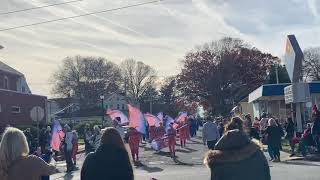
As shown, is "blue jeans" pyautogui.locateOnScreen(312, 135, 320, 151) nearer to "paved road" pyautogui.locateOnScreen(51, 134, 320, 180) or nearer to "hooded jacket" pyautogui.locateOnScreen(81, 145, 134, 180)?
"paved road" pyautogui.locateOnScreen(51, 134, 320, 180)

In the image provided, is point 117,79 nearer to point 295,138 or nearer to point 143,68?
point 143,68

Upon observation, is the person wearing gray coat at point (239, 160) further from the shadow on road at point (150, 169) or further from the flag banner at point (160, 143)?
the flag banner at point (160, 143)

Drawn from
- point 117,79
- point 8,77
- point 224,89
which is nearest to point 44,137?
point 8,77

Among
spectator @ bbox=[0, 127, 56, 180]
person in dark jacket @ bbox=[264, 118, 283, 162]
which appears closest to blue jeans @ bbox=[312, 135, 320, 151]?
person in dark jacket @ bbox=[264, 118, 283, 162]

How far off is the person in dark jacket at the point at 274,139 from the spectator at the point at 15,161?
1599 centimetres

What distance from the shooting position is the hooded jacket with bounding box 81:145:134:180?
619 centimetres

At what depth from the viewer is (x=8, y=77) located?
59.6 metres

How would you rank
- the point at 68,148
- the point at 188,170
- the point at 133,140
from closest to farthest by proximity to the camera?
1. the point at 188,170
2. the point at 68,148
3. the point at 133,140

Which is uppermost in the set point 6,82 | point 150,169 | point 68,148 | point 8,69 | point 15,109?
point 8,69

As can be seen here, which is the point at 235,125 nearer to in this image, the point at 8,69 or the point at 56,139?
the point at 56,139

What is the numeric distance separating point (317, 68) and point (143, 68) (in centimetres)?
3512

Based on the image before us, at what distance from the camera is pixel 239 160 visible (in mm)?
5691

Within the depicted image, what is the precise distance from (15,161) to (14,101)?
48.9 metres

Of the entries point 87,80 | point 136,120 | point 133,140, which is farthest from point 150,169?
point 87,80
